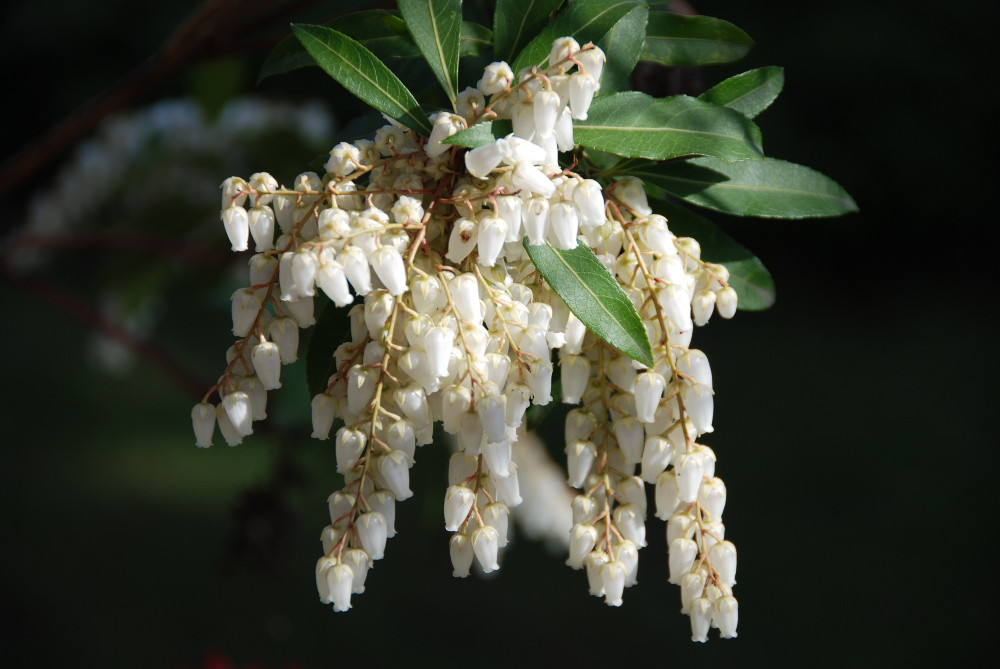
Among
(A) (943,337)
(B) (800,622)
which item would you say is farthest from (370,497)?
(A) (943,337)

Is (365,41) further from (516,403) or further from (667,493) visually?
(667,493)

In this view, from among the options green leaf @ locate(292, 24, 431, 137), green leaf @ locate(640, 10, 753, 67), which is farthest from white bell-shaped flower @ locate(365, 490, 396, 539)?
green leaf @ locate(640, 10, 753, 67)

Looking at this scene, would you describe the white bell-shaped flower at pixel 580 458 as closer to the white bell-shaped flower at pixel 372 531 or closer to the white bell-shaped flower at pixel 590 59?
the white bell-shaped flower at pixel 372 531

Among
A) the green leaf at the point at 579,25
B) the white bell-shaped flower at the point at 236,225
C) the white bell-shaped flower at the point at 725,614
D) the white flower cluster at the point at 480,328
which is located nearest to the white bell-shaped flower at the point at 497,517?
the white flower cluster at the point at 480,328

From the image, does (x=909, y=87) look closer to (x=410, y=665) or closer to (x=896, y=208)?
(x=896, y=208)

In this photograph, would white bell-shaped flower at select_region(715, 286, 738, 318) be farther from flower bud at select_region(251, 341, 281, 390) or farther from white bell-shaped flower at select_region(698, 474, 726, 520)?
flower bud at select_region(251, 341, 281, 390)

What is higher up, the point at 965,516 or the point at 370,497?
the point at 370,497
